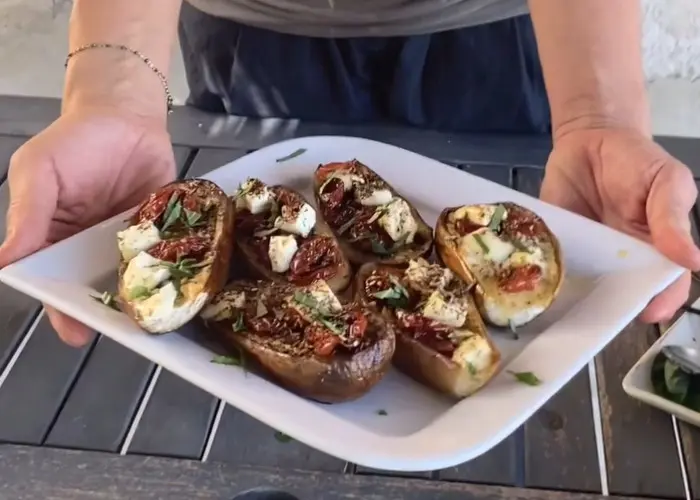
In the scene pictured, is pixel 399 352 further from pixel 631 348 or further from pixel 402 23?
pixel 402 23

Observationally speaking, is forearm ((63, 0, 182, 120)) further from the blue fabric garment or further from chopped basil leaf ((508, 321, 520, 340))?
chopped basil leaf ((508, 321, 520, 340))

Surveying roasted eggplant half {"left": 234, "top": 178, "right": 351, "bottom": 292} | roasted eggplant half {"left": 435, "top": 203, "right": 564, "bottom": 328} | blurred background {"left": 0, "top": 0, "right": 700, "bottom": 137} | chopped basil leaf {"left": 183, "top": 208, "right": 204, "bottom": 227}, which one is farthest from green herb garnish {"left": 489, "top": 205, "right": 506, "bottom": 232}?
blurred background {"left": 0, "top": 0, "right": 700, "bottom": 137}

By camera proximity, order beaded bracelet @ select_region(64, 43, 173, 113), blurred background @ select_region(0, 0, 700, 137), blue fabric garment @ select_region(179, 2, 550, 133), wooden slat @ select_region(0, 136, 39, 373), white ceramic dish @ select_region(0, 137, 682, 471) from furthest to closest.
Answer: blurred background @ select_region(0, 0, 700, 137) < blue fabric garment @ select_region(179, 2, 550, 133) < beaded bracelet @ select_region(64, 43, 173, 113) < wooden slat @ select_region(0, 136, 39, 373) < white ceramic dish @ select_region(0, 137, 682, 471)

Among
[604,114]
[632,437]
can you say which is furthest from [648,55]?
[632,437]

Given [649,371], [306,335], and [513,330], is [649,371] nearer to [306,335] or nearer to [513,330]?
[513,330]

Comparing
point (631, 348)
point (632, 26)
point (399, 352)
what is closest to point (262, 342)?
point (399, 352)

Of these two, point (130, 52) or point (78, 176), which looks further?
point (130, 52)
